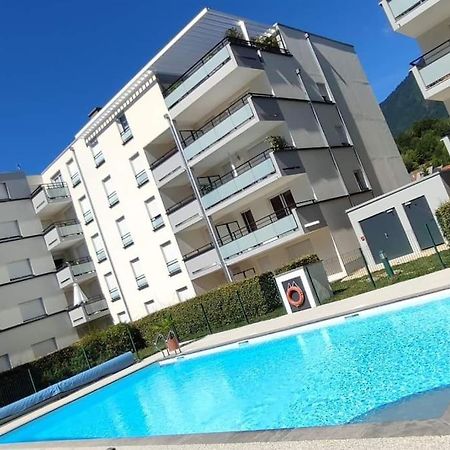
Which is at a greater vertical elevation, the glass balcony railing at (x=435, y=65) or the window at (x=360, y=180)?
the glass balcony railing at (x=435, y=65)

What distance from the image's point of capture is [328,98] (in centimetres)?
3109

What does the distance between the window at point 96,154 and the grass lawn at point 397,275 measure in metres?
21.2

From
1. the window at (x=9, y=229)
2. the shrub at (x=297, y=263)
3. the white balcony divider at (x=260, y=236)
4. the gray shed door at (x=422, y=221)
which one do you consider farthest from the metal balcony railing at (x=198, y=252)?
the window at (x=9, y=229)

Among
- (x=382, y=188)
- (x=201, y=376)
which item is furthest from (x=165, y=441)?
(x=382, y=188)

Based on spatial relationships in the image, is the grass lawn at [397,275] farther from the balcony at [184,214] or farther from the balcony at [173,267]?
the balcony at [173,267]

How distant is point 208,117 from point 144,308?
1378 cm

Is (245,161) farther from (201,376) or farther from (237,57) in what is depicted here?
(201,376)

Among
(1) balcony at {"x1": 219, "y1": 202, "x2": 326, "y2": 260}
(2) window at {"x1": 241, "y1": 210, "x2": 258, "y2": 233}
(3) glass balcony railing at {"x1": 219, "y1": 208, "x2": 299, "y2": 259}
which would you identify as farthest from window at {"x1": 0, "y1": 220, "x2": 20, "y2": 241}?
(2) window at {"x1": 241, "y1": 210, "x2": 258, "y2": 233}

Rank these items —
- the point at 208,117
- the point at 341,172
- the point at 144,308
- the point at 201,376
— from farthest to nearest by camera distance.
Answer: the point at 144,308 < the point at 208,117 < the point at 341,172 < the point at 201,376

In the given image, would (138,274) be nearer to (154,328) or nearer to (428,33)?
(154,328)

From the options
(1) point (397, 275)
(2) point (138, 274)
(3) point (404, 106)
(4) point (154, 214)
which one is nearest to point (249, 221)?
(4) point (154, 214)

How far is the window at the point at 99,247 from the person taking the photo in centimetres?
3647

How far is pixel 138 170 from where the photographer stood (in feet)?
107

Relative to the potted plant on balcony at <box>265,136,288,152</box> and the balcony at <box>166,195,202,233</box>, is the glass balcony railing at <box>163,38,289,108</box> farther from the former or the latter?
the balcony at <box>166,195,202,233</box>
